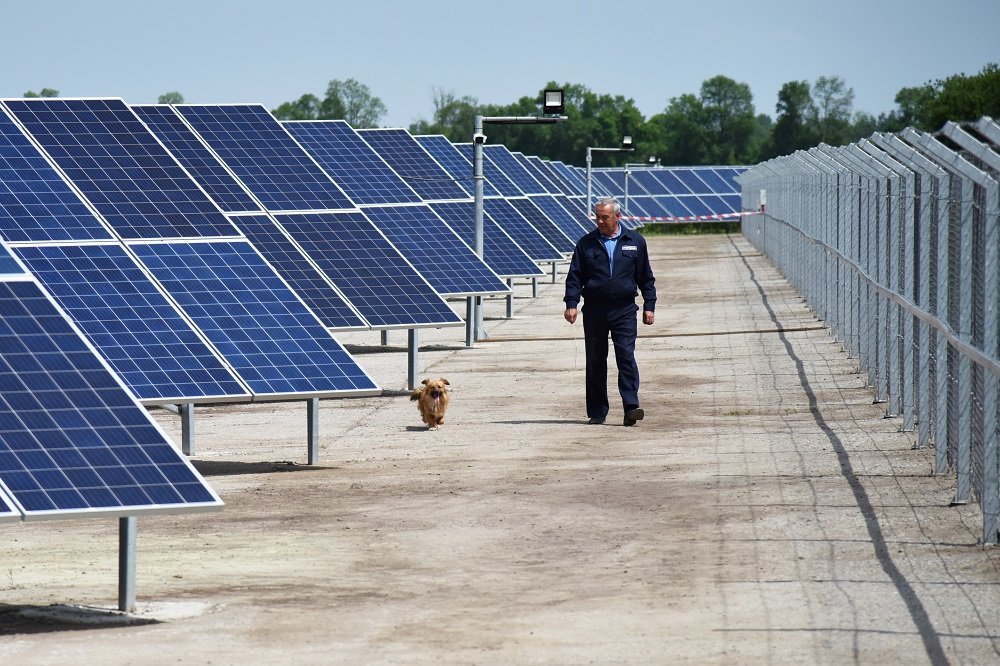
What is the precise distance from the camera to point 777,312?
3056 centimetres

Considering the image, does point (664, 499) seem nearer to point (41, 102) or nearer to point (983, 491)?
point (983, 491)

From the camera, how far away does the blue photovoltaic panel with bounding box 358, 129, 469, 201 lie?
109 feet

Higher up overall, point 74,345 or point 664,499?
point 74,345

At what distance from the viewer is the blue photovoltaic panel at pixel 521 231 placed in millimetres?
38812

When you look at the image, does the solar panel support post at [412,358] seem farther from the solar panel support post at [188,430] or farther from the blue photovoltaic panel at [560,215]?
the blue photovoltaic panel at [560,215]

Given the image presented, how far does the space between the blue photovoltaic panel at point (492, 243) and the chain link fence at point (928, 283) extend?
332 inches

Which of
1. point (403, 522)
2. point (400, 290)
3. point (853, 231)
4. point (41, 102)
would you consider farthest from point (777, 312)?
point (403, 522)

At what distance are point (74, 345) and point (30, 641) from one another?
1720mm

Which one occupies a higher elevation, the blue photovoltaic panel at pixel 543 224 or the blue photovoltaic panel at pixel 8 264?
the blue photovoltaic panel at pixel 8 264

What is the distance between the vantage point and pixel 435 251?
25.5m

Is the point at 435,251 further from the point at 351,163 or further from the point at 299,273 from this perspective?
the point at 299,273

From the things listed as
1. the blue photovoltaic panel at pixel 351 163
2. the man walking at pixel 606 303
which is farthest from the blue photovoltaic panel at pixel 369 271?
the blue photovoltaic panel at pixel 351 163

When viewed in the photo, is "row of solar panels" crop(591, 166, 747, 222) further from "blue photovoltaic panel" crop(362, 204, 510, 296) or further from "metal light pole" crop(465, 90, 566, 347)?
"blue photovoltaic panel" crop(362, 204, 510, 296)

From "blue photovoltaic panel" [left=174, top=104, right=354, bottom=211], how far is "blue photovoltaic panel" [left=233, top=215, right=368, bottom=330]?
720mm
